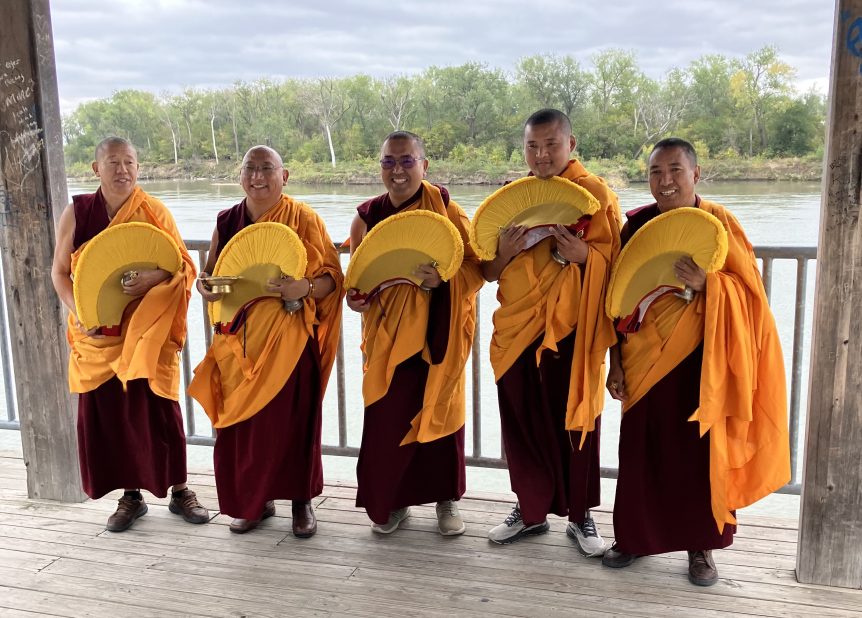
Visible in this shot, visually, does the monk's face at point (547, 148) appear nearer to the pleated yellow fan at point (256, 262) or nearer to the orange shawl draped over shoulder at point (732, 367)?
the orange shawl draped over shoulder at point (732, 367)

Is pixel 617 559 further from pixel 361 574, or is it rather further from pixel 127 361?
pixel 127 361

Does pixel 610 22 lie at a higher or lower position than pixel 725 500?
higher

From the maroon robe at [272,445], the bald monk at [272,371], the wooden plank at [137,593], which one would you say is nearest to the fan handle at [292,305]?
the bald monk at [272,371]

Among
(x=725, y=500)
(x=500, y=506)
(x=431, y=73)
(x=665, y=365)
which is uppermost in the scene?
(x=431, y=73)

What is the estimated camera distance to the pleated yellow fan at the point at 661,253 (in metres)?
2.06

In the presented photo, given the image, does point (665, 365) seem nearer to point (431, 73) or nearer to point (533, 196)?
point (533, 196)

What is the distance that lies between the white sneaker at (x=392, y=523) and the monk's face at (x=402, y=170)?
128 centimetres

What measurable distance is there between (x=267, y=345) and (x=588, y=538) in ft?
4.67

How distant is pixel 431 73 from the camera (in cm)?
362

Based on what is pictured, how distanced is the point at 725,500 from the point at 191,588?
1855mm

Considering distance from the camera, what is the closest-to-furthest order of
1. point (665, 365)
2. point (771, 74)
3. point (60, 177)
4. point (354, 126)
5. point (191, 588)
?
point (665, 365) → point (191, 588) → point (60, 177) → point (771, 74) → point (354, 126)

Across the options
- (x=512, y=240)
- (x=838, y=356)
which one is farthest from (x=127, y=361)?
(x=838, y=356)

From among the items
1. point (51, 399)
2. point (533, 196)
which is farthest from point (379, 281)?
point (51, 399)

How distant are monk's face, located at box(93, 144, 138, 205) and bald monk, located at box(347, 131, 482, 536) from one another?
3.07 feet
